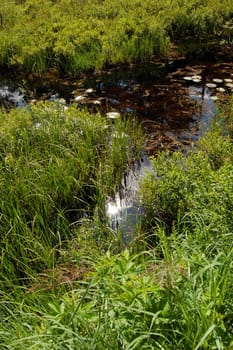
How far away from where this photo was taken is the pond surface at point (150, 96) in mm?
4769

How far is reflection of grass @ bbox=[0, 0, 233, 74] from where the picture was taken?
23.0 feet

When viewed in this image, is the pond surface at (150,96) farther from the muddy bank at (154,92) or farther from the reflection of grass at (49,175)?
the reflection of grass at (49,175)

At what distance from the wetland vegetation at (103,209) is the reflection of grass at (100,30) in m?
0.03

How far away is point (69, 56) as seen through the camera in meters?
6.90

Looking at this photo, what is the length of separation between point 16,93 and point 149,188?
426cm

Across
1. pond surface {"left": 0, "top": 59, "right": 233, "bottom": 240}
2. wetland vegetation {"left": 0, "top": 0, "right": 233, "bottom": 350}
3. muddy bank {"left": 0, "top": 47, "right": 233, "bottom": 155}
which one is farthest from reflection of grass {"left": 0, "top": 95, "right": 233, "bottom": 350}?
muddy bank {"left": 0, "top": 47, "right": 233, "bottom": 155}

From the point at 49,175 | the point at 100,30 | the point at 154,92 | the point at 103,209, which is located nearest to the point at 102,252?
the point at 103,209

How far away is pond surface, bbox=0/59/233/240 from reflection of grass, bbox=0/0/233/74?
0.36 metres

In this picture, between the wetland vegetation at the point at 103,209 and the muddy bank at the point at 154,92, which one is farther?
the muddy bank at the point at 154,92

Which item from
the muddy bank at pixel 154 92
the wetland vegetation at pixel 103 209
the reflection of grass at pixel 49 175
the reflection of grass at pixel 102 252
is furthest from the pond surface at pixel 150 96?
the reflection of grass at pixel 102 252

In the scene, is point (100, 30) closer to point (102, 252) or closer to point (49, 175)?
point (49, 175)

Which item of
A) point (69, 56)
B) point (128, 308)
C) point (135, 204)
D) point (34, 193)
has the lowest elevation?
point (135, 204)

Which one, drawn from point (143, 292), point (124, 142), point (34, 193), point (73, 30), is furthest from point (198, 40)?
point (143, 292)

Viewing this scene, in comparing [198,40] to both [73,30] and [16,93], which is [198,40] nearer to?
[73,30]
